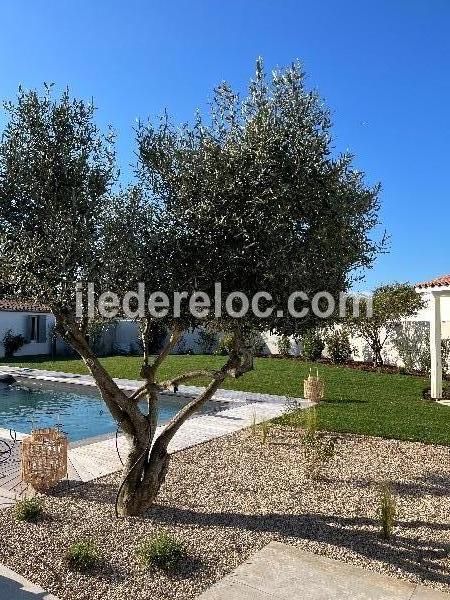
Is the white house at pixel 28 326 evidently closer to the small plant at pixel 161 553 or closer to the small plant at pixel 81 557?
the small plant at pixel 81 557

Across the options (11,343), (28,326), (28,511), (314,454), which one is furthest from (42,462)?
(28,326)

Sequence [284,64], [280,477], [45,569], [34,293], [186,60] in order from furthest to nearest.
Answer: [186,60] → [280,477] → [284,64] → [34,293] → [45,569]

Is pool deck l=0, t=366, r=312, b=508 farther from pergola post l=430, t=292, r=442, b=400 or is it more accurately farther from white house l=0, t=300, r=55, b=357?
white house l=0, t=300, r=55, b=357

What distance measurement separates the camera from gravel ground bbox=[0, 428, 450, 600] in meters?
5.49

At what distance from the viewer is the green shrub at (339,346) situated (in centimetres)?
2989

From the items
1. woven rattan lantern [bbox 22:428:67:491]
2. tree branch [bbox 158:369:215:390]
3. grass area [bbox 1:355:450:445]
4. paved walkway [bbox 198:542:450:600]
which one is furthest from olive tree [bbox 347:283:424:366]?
paved walkway [bbox 198:542:450:600]

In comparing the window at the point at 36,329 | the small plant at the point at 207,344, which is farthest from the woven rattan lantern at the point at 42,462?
the window at the point at 36,329

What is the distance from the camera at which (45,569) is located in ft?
18.2

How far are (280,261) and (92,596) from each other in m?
4.03

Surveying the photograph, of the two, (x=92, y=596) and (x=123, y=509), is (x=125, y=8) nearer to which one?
(x=123, y=509)

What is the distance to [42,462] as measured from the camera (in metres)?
8.12

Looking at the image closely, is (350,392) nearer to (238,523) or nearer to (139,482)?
(238,523)

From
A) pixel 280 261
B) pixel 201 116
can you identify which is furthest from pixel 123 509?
pixel 201 116

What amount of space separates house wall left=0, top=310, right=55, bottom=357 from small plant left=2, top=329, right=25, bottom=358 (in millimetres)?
229
